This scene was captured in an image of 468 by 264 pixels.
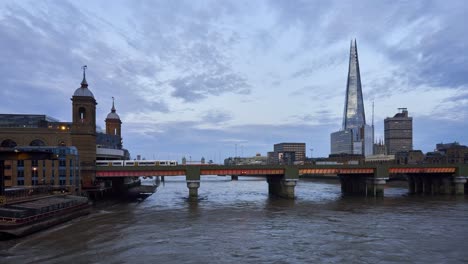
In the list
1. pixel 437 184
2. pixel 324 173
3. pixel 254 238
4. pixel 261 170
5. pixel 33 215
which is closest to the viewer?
pixel 254 238

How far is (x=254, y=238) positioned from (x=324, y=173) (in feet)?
212

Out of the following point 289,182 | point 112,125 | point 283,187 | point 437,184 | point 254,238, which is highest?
point 112,125

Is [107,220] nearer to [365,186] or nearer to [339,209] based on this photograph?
[339,209]

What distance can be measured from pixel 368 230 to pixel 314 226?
25.1ft

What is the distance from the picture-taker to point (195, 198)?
94.3m

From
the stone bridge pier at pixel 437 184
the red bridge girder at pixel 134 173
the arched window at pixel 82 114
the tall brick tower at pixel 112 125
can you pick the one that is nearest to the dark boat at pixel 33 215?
the red bridge girder at pixel 134 173

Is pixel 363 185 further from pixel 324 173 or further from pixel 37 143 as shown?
pixel 37 143

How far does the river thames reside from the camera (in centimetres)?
3759

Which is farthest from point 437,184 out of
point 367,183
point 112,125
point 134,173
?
point 112,125

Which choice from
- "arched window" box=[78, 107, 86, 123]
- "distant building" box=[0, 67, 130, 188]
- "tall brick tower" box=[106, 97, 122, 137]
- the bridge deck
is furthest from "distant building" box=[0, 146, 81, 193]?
"tall brick tower" box=[106, 97, 122, 137]

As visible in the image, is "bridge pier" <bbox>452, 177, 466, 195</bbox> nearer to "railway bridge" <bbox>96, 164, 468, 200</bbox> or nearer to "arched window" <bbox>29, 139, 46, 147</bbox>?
"railway bridge" <bbox>96, 164, 468, 200</bbox>

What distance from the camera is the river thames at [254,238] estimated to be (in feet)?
123

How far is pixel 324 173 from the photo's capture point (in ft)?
350

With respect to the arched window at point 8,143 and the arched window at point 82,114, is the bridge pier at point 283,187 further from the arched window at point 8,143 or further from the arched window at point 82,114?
the arched window at point 8,143
